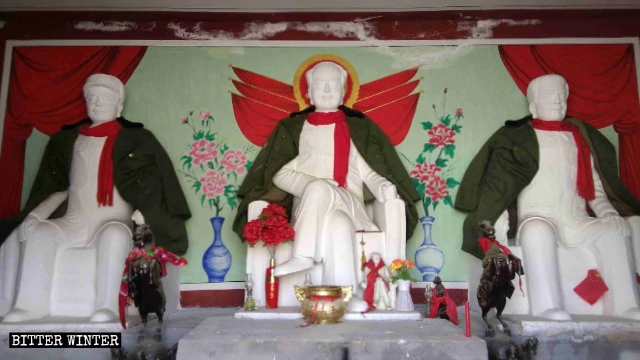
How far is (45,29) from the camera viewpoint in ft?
19.9

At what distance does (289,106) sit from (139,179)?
5.74 ft

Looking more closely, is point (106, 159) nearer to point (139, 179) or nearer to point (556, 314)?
point (139, 179)

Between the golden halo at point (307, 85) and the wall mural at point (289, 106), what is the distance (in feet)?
0.04

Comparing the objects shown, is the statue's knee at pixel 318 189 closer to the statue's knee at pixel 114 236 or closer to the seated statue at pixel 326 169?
the seated statue at pixel 326 169

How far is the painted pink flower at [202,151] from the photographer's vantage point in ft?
19.3

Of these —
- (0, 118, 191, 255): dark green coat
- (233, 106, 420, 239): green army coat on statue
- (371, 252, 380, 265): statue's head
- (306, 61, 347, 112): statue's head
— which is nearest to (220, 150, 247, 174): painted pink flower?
(233, 106, 420, 239): green army coat on statue

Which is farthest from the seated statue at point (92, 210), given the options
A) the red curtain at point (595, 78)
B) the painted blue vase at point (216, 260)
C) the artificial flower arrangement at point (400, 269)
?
the red curtain at point (595, 78)

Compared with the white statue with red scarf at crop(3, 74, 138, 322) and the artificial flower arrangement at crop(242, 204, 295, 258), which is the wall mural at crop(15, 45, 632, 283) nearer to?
the white statue with red scarf at crop(3, 74, 138, 322)

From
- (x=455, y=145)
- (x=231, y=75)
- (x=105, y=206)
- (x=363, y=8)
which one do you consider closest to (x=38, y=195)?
(x=105, y=206)

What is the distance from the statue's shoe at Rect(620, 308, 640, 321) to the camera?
15.0 ft

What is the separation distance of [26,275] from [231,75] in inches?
112

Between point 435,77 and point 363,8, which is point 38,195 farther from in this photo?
point 435,77

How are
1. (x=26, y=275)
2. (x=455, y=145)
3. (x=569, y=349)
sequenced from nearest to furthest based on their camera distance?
(x=569, y=349), (x=26, y=275), (x=455, y=145)

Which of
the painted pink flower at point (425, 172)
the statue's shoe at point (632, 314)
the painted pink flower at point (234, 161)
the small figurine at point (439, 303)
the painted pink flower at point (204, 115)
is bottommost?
the statue's shoe at point (632, 314)
